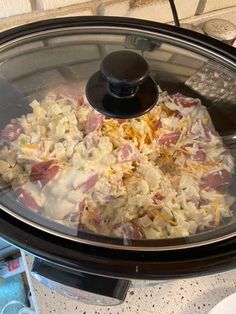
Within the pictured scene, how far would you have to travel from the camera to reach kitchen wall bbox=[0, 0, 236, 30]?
0.93 metres

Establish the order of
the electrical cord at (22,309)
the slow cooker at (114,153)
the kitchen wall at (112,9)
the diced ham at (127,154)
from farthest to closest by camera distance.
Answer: the electrical cord at (22,309) < the kitchen wall at (112,9) < the diced ham at (127,154) < the slow cooker at (114,153)

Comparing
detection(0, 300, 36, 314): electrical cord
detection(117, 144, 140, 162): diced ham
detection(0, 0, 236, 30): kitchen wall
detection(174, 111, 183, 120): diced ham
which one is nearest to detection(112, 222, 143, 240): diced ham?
detection(117, 144, 140, 162): diced ham

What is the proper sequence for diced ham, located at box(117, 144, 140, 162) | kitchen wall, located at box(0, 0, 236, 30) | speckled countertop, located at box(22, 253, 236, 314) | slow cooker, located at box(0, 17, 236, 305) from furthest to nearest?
kitchen wall, located at box(0, 0, 236, 30), speckled countertop, located at box(22, 253, 236, 314), diced ham, located at box(117, 144, 140, 162), slow cooker, located at box(0, 17, 236, 305)

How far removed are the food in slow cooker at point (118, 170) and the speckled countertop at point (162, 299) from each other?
231mm

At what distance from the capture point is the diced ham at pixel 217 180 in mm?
624

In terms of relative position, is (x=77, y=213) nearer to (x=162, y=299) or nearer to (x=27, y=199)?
(x=27, y=199)

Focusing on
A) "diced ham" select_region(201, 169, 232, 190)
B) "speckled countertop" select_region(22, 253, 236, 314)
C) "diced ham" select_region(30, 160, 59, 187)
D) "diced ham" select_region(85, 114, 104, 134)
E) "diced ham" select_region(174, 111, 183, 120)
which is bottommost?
"speckled countertop" select_region(22, 253, 236, 314)

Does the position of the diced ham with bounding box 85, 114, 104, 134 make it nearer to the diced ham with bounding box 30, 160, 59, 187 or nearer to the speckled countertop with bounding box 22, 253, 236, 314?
the diced ham with bounding box 30, 160, 59, 187

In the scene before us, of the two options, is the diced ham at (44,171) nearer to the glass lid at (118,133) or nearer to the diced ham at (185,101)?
the glass lid at (118,133)

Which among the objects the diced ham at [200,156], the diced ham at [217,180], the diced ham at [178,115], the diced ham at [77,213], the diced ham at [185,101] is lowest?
the diced ham at [217,180]

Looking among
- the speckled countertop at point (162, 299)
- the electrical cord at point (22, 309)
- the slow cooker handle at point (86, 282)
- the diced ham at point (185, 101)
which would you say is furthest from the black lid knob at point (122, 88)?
the electrical cord at point (22, 309)

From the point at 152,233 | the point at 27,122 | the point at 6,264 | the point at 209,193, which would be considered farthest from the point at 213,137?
the point at 6,264

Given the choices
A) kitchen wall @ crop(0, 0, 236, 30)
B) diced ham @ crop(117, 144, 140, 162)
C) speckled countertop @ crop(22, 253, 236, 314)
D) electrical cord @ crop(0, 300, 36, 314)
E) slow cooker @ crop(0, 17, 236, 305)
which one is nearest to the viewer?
slow cooker @ crop(0, 17, 236, 305)

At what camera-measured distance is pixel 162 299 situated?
2.44 feet
